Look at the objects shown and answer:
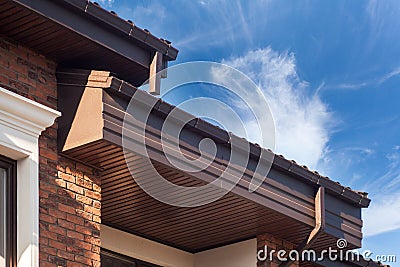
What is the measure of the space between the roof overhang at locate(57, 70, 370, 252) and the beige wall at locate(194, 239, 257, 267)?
0.30 feet

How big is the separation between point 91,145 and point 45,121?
0.49m

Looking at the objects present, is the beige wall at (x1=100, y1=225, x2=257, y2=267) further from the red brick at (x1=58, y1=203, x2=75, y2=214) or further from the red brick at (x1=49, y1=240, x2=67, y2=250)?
the red brick at (x1=49, y1=240, x2=67, y2=250)

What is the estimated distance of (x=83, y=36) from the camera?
397 inches

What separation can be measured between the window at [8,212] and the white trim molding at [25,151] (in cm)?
5

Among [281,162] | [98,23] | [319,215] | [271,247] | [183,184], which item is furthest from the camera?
[271,247]

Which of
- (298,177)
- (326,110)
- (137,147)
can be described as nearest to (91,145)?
(137,147)

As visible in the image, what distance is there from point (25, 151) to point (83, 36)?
130cm

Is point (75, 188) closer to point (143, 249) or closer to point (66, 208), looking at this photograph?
point (66, 208)

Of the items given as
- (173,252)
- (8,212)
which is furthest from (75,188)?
(173,252)

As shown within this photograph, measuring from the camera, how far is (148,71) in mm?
10859

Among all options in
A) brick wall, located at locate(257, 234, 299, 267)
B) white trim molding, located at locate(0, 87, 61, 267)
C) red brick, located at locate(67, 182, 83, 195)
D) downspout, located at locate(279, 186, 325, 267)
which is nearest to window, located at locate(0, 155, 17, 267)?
white trim molding, located at locate(0, 87, 61, 267)

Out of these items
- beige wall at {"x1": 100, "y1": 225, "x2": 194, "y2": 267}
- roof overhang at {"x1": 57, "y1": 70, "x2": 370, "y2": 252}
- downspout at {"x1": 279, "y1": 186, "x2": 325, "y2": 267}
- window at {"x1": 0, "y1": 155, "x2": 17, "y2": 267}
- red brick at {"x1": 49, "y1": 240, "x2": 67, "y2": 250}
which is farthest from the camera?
downspout at {"x1": 279, "y1": 186, "x2": 325, "y2": 267}

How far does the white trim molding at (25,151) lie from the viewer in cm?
932

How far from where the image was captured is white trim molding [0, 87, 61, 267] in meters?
9.32
